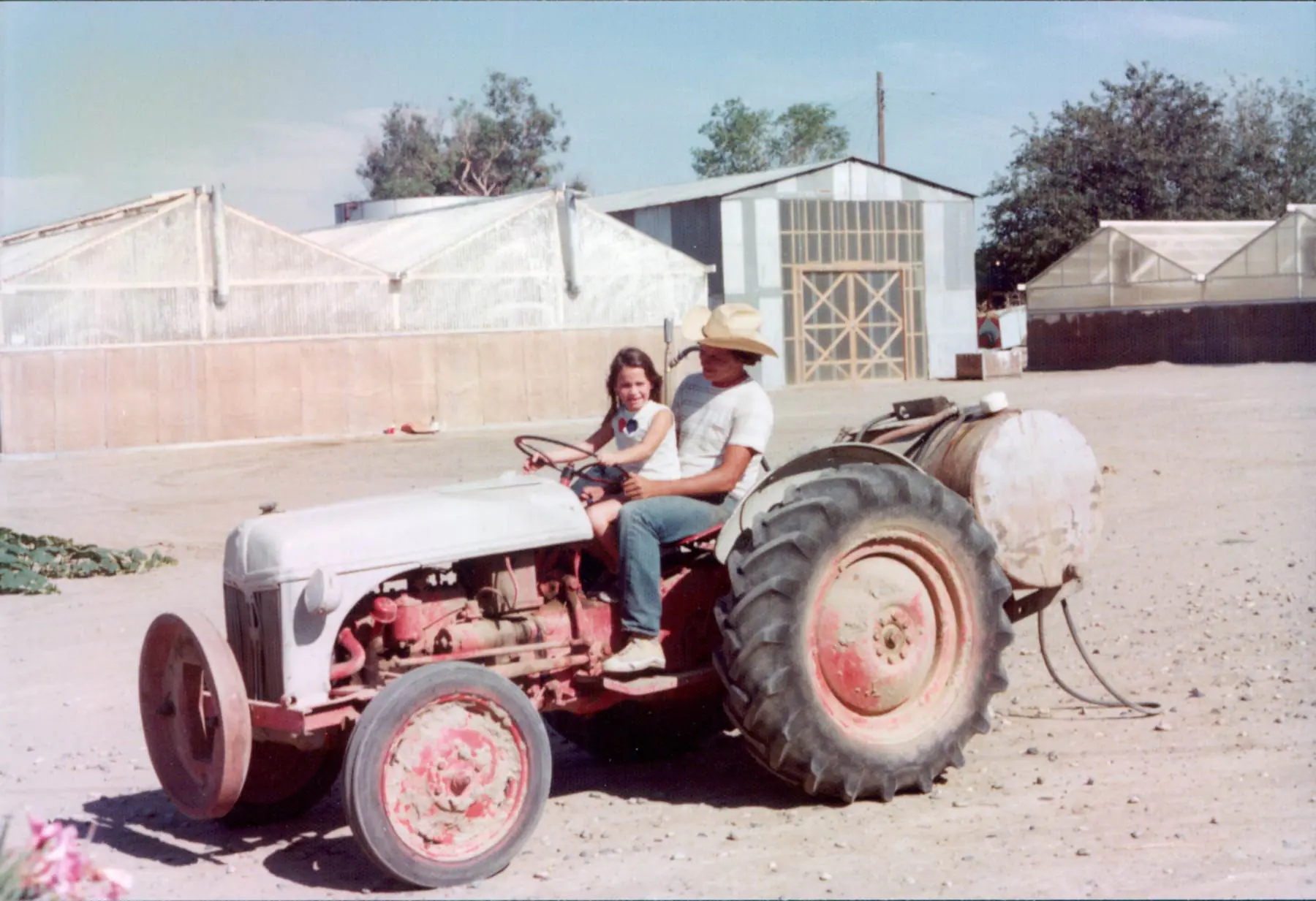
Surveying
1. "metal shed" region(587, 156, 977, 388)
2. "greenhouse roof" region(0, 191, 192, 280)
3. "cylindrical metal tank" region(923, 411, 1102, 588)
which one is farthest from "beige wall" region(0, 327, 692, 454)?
"cylindrical metal tank" region(923, 411, 1102, 588)

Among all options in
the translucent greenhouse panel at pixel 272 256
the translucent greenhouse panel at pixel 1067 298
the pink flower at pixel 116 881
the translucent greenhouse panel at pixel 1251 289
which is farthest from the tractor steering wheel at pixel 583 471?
the translucent greenhouse panel at pixel 1067 298

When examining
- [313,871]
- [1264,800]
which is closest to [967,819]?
[1264,800]

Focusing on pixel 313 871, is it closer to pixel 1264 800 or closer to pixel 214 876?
pixel 214 876

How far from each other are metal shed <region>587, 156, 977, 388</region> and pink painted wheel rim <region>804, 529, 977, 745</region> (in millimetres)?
32721

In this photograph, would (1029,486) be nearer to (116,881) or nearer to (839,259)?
(116,881)

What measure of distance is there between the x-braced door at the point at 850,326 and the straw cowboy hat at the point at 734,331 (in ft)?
113

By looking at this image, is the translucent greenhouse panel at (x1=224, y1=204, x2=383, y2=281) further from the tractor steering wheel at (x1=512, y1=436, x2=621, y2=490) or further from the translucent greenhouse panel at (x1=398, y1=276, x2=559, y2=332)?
the tractor steering wheel at (x1=512, y1=436, x2=621, y2=490)

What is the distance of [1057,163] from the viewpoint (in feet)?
201

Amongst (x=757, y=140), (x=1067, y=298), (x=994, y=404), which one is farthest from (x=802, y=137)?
(x=994, y=404)

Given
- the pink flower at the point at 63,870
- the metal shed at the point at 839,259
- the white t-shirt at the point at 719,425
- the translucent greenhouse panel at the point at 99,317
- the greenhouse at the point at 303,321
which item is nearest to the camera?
the pink flower at the point at 63,870

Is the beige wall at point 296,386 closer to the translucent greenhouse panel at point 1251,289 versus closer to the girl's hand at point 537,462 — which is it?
the translucent greenhouse panel at point 1251,289

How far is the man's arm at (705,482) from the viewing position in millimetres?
6172

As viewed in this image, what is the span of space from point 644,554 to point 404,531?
0.95 m

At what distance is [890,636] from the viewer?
6297 mm
